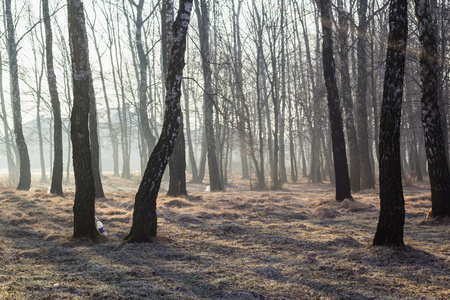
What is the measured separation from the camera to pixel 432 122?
764 cm

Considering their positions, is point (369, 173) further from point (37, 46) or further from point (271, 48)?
point (37, 46)

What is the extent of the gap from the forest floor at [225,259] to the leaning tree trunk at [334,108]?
1.51 meters

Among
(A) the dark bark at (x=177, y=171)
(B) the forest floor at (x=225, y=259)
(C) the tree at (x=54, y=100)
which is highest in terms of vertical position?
(C) the tree at (x=54, y=100)

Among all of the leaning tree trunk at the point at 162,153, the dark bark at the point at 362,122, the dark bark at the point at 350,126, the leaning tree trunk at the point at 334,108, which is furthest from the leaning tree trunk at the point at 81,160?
the dark bark at the point at 362,122

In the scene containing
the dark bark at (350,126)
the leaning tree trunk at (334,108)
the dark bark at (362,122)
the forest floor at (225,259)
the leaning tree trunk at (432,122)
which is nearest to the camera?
the forest floor at (225,259)

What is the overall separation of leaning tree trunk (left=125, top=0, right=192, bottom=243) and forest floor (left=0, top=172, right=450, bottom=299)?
0.31m

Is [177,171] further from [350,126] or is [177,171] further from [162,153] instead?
[350,126]

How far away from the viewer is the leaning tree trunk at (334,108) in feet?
35.3

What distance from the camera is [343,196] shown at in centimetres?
1090

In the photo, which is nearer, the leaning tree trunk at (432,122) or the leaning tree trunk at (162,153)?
the leaning tree trunk at (162,153)

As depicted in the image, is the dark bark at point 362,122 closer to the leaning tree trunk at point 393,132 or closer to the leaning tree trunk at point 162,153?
the leaning tree trunk at point 393,132

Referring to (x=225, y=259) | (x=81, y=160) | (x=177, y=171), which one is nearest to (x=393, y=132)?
(x=225, y=259)

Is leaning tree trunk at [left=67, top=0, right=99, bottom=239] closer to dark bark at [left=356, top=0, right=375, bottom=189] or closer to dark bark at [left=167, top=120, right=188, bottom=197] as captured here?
dark bark at [left=167, top=120, right=188, bottom=197]

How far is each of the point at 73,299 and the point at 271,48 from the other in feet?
57.2
